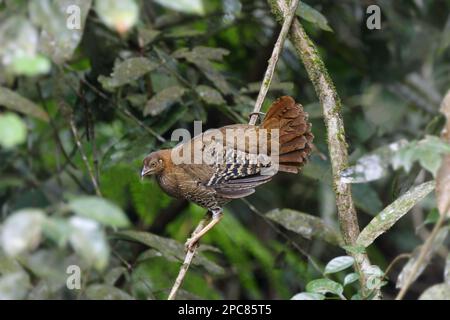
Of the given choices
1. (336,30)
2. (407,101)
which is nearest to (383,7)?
(336,30)

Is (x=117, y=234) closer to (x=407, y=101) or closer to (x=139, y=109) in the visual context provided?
(x=139, y=109)

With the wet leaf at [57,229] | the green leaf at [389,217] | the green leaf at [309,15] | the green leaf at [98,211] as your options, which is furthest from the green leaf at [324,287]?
the green leaf at [309,15]

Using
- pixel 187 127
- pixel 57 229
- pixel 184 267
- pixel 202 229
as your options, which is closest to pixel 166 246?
pixel 202 229

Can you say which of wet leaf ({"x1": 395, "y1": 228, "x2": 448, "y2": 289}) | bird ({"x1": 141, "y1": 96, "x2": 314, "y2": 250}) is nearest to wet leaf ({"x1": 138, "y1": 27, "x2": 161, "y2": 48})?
bird ({"x1": 141, "y1": 96, "x2": 314, "y2": 250})

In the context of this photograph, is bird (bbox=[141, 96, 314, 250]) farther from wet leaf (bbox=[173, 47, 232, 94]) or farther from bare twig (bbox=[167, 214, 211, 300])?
wet leaf (bbox=[173, 47, 232, 94])

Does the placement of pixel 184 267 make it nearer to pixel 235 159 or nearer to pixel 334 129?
pixel 334 129
